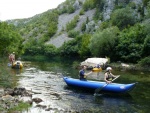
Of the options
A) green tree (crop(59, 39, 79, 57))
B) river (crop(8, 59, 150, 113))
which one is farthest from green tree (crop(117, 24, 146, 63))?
river (crop(8, 59, 150, 113))

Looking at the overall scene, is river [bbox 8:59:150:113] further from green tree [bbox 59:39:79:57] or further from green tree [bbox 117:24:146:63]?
green tree [bbox 59:39:79:57]

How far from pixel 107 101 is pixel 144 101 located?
2.53 meters

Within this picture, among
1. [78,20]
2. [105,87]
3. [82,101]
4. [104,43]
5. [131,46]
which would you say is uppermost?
[78,20]

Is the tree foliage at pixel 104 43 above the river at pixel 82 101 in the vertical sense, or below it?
above

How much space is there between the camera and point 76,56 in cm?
7188

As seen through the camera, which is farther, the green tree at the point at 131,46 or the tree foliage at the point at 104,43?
the tree foliage at the point at 104,43

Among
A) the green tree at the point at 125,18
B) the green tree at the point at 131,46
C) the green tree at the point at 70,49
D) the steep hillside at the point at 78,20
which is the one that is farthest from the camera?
the steep hillside at the point at 78,20

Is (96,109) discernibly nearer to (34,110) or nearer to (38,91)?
(34,110)


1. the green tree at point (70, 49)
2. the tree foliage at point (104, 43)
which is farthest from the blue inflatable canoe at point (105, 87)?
the green tree at point (70, 49)

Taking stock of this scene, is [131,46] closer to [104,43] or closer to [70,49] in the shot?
[104,43]

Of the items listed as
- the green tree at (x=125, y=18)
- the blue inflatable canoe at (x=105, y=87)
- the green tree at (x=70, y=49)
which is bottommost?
the blue inflatable canoe at (x=105, y=87)

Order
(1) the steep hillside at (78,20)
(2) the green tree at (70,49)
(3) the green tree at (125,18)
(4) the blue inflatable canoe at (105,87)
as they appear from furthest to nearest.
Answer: (1) the steep hillside at (78,20) < (2) the green tree at (70,49) < (3) the green tree at (125,18) < (4) the blue inflatable canoe at (105,87)

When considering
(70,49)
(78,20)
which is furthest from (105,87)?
(78,20)

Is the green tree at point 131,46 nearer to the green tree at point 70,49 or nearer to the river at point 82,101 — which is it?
the green tree at point 70,49
